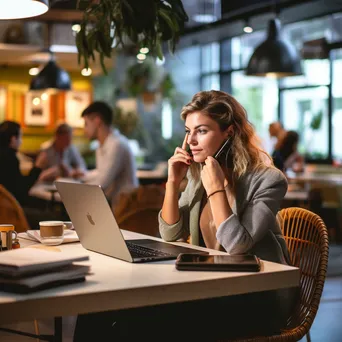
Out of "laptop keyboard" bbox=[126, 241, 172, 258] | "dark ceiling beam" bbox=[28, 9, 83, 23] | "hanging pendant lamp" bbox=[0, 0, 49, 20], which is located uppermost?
"dark ceiling beam" bbox=[28, 9, 83, 23]

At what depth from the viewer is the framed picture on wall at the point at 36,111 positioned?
12250 millimetres

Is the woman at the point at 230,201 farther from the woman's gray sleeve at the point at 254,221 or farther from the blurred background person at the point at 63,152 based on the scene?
the blurred background person at the point at 63,152

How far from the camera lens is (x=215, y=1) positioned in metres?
9.99

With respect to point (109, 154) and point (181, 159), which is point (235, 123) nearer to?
point (181, 159)

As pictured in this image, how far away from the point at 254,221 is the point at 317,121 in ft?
29.4

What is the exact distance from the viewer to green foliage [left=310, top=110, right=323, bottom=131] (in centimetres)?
1095

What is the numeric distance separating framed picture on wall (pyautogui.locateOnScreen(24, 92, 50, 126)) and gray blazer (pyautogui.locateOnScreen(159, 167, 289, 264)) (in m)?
9.99

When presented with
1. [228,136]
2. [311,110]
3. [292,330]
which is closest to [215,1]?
[311,110]

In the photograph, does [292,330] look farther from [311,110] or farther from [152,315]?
[311,110]

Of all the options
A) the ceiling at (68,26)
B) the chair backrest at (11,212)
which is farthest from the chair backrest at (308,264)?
the ceiling at (68,26)

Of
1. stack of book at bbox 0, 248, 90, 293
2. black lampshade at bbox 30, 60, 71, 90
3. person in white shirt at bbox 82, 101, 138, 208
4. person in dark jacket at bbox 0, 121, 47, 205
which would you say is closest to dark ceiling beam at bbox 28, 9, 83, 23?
black lampshade at bbox 30, 60, 71, 90

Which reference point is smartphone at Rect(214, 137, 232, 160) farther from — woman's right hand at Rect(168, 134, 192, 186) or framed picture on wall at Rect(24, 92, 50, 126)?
framed picture on wall at Rect(24, 92, 50, 126)

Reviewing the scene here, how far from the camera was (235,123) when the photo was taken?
269cm

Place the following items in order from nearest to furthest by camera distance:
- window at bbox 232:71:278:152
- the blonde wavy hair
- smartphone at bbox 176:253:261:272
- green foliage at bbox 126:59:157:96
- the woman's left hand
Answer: smartphone at bbox 176:253:261:272, the woman's left hand, the blonde wavy hair, window at bbox 232:71:278:152, green foliage at bbox 126:59:157:96
